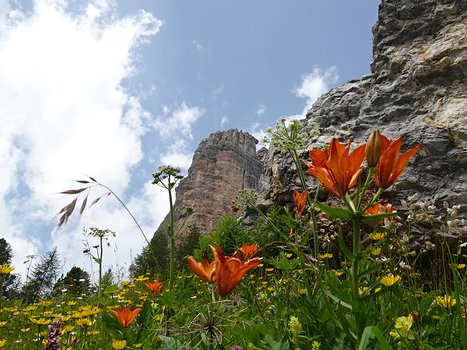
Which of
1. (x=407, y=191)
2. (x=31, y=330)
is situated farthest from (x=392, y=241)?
(x=407, y=191)

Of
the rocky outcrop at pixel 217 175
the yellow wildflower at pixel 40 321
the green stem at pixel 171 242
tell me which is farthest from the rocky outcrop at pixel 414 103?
the rocky outcrop at pixel 217 175

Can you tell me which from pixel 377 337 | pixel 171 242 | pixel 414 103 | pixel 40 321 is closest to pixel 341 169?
pixel 377 337

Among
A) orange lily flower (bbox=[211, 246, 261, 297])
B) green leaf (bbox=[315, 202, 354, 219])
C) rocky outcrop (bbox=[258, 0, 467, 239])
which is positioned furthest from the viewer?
rocky outcrop (bbox=[258, 0, 467, 239])

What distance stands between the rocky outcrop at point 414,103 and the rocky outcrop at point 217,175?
34.7 metres

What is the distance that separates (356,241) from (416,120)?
6.59 metres

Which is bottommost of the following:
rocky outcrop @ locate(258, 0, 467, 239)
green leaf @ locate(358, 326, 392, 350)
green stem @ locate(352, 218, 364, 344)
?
green leaf @ locate(358, 326, 392, 350)

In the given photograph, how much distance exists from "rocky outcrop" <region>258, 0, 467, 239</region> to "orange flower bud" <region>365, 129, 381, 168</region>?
17.2ft

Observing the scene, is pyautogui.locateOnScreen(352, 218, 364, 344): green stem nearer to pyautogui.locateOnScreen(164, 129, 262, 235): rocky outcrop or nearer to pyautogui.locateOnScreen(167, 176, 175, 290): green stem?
pyautogui.locateOnScreen(167, 176, 175, 290): green stem

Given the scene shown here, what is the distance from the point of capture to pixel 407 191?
593cm

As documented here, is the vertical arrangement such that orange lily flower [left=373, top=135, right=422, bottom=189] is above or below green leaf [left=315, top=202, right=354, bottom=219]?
above

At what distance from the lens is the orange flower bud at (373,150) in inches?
37.8

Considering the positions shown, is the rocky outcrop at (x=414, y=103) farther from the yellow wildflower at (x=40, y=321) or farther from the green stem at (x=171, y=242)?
the yellow wildflower at (x=40, y=321)

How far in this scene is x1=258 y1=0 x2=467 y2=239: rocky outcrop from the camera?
597 cm

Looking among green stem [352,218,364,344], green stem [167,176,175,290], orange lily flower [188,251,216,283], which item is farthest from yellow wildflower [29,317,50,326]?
green stem [352,218,364,344]
